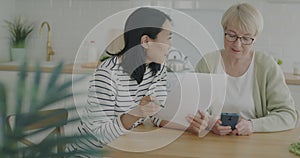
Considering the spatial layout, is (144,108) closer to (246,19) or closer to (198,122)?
(198,122)

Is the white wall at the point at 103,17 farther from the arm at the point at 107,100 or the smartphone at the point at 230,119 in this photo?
the arm at the point at 107,100

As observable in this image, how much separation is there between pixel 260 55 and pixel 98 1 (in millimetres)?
2290

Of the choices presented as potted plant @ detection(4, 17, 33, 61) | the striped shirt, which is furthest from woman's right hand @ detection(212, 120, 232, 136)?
potted plant @ detection(4, 17, 33, 61)

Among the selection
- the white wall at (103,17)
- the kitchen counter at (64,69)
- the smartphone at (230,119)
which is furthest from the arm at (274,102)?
the white wall at (103,17)

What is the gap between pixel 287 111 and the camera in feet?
5.74

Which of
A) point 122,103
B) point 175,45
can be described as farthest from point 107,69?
point 175,45

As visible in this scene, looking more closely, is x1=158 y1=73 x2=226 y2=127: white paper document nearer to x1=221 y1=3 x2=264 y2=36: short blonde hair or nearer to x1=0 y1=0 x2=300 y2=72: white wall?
x1=221 y1=3 x2=264 y2=36: short blonde hair

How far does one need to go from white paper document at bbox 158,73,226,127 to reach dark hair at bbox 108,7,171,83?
158 millimetres

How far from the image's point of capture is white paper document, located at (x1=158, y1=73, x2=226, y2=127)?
62.6 inches

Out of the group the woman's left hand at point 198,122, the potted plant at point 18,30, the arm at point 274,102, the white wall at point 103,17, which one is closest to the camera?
the woman's left hand at point 198,122

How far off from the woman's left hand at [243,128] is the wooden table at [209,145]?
0.07ft

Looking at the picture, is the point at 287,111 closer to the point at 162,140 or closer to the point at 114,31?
the point at 162,140

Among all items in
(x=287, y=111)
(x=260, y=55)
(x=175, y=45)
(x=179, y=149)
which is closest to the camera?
(x=179, y=149)

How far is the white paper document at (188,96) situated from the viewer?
1.59m
